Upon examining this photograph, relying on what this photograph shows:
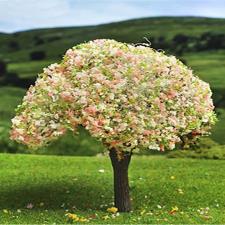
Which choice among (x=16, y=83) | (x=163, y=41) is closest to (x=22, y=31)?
(x=163, y=41)

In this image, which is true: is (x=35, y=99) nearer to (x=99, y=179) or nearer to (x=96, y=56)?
(x=96, y=56)

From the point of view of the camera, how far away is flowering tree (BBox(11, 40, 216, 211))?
781 inches

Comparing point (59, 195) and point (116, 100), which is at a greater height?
point (116, 100)

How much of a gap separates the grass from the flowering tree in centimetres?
237

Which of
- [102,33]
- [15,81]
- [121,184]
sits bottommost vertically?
[121,184]

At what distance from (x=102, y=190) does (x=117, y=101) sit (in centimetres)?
694

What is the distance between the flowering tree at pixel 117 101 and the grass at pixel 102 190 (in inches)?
93.4

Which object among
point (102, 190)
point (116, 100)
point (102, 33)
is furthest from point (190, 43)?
point (116, 100)

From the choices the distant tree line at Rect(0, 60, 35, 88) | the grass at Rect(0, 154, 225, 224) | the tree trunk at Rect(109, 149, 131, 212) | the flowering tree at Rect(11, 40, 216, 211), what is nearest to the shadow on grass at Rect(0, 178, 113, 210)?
the grass at Rect(0, 154, 225, 224)

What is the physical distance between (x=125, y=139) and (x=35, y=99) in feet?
11.7

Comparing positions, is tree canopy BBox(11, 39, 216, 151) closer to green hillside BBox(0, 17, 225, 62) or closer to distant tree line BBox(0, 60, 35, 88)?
distant tree line BBox(0, 60, 35, 88)

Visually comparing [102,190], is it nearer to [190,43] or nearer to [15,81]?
[15,81]

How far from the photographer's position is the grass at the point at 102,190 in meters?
21.5

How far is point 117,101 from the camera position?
1981cm
